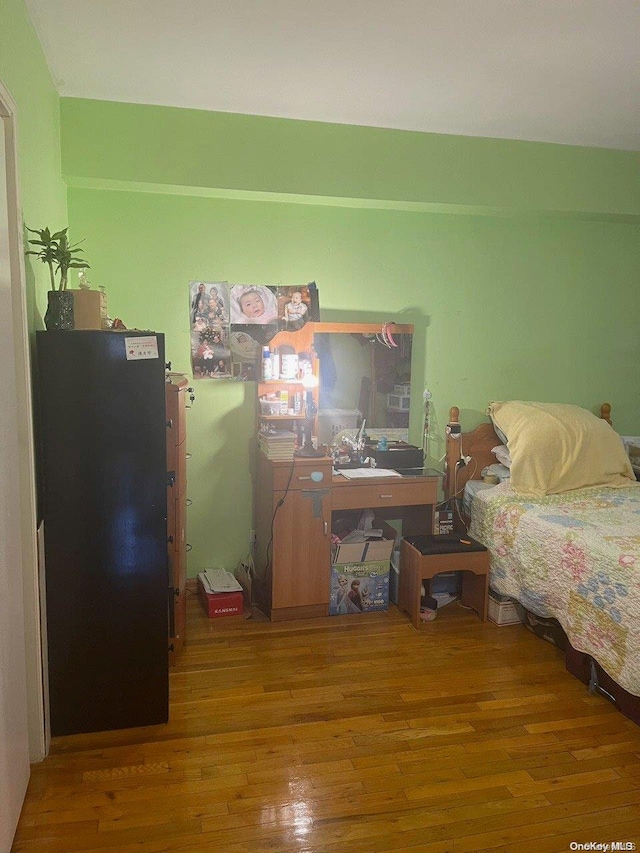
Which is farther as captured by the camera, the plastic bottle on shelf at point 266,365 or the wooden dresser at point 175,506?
the plastic bottle on shelf at point 266,365

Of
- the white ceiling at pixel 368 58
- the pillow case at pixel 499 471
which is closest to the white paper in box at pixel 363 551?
the pillow case at pixel 499 471

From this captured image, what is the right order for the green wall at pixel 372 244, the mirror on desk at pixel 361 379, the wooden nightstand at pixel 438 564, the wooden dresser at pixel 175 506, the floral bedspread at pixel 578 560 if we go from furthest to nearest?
1. the mirror on desk at pixel 361 379
2. the wooden nightstand at pixel 438 564
3. the green wall at pixel 372 244
4. the wooden dresser at pixel 175 506
5. the floral bedspread at pixel 578 560

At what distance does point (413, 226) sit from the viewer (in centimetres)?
394

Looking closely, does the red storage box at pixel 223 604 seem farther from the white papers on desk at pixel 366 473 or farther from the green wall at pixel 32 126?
the green wall at pixel 32 126

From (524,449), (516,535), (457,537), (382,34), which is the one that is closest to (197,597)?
(457,537)

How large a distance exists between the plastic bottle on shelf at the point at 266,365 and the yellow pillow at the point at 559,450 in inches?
57.5

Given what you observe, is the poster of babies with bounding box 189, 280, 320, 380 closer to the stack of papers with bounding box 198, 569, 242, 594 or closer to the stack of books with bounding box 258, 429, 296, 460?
the stack of books with bounding box 258, 429, 296, 460

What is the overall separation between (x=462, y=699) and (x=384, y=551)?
3.38 ft

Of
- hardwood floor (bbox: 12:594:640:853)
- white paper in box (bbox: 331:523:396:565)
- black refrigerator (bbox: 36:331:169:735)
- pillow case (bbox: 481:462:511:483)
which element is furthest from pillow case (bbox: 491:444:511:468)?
black refrigerator (bbox: 36:331:169:735)

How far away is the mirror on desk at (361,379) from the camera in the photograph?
12.6ft

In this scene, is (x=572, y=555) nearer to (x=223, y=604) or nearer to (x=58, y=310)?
(x=223, y=604)

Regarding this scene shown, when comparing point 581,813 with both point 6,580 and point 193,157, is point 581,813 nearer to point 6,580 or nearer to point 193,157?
point 6,580

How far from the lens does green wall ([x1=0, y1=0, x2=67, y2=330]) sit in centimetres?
208

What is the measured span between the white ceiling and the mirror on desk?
118 cm
